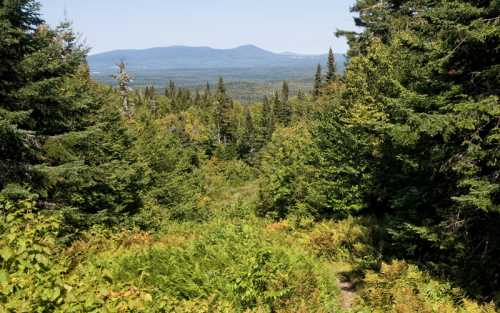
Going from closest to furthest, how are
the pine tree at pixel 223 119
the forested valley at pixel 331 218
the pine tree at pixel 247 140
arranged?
the forested valley at pixel 331 218 → the pine tree at pixel 223 119 → the pine tree at pixel 247 140

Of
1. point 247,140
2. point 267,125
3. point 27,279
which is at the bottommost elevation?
point 247,140

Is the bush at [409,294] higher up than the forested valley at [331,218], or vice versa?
the forested valley at [331,218]

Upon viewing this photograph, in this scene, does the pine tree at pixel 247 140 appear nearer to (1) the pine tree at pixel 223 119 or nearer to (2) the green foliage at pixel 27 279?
(1) the pine tree at pixel 223 119

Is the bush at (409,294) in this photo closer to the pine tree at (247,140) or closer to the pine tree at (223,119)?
the pine tree at (223,119)

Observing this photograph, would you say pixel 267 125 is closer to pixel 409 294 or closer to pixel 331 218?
pixel 331 218

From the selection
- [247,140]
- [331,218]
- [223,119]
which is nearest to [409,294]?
[331,218]

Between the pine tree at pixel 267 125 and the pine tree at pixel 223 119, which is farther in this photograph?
the pine tree at pixel 267 125

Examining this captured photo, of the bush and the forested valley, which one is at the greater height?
the forested valley

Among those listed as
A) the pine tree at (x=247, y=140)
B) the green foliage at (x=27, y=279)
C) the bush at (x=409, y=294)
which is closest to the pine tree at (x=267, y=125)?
the pine tree at (x=247, y=140)

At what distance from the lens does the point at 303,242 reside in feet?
57.4

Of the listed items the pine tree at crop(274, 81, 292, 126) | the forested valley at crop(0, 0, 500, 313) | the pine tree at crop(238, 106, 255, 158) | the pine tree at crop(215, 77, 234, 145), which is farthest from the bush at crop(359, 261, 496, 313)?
the pine tree at crop(274, 81, 292, 126)

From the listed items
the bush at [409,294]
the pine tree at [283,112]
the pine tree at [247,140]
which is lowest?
the pine tree at [247,140]

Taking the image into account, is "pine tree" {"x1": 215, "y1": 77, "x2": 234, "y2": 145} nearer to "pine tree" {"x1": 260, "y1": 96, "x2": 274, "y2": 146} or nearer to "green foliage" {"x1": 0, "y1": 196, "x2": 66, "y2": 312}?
"pine tree" {"x1": 260, "y1": 96, "x2": 274, "y2": 146}

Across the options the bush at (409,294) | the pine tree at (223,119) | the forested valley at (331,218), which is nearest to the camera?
the forested valley at (331,218)
